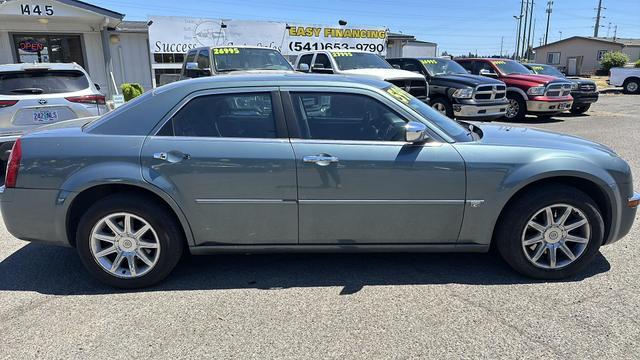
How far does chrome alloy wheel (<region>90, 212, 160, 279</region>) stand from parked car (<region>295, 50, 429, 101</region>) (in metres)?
8.22

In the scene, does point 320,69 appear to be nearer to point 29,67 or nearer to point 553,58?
point 29,67

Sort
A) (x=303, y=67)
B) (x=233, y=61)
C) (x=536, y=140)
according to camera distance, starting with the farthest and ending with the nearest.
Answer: (x=303, y=67), (x=233, y=61), (x=536, y=140)

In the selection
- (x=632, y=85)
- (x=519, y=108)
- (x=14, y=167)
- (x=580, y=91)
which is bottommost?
(x=632, y=85)

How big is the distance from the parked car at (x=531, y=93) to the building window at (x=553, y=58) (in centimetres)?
4898

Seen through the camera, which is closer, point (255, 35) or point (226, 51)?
point (226, 51)

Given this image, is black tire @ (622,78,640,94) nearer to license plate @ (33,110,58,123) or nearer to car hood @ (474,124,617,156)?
car hood @ (474,124,617,156)

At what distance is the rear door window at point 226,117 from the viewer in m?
3.55

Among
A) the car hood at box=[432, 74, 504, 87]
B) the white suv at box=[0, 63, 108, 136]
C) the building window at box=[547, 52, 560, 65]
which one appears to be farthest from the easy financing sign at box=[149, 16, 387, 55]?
the building window at box=[547, 52, 560, 65]

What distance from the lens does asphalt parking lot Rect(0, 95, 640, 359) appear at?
284cm

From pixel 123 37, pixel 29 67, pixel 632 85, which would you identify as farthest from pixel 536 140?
pixel 632 85

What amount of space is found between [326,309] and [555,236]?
1882 millimetres

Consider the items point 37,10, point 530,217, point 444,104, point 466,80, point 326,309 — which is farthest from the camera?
point 37,10

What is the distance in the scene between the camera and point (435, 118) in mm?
3773

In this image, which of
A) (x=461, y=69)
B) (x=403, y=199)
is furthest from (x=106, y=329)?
(x=461, y=69)
